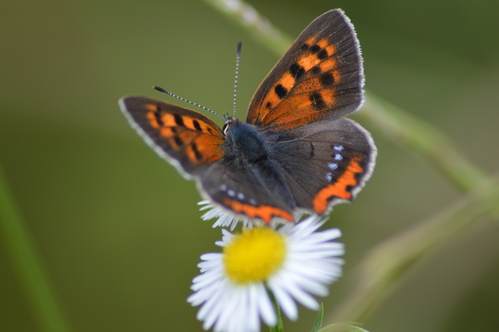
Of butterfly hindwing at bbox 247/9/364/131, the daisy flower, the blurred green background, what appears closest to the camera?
the daisy flower

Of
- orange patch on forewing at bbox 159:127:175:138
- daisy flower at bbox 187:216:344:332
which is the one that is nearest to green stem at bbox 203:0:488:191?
orange patch on forewing at bbox 159:127:175:138

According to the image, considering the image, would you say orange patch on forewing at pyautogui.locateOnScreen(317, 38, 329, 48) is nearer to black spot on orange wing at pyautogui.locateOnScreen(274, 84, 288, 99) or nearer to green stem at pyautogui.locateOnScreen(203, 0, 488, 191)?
black spot on orange wing at pyautogui.locateOnScreen(274, 84, 288, 99)

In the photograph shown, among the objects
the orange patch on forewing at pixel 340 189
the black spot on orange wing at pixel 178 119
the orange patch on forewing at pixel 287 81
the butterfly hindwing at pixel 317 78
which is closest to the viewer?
the orange patch on forewing at pixel 340 189

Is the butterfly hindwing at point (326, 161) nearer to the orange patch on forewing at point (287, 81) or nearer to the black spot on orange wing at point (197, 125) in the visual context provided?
the orange patch on forewing at point (287, 81)

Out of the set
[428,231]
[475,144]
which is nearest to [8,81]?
[428,231]

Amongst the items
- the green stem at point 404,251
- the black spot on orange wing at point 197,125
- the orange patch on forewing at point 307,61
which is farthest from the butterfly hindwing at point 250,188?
the green stem at point 404,251

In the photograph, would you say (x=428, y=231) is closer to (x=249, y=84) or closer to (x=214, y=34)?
(x=249, y=84)

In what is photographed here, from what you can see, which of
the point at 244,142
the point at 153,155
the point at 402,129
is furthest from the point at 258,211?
the point at 153,155

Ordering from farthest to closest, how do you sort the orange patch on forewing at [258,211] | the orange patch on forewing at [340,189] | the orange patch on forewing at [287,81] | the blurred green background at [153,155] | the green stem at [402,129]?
the blurred green background at [153,155] < the green stem at [402,129] < the orange patch on forewing at [287,81] < the orange patch on forewing at [340,189] < the orange patch on forewing at [258,211]
